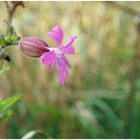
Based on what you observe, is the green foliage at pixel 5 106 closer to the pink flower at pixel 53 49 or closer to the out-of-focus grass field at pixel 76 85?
the pink flower at pixel 53 49

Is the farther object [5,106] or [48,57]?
[5,106]

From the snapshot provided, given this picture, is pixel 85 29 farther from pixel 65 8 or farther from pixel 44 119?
pixel 44 119

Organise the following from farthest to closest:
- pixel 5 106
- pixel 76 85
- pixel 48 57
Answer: pixel 76 85 → pixel 5 106 → pixel 48 57

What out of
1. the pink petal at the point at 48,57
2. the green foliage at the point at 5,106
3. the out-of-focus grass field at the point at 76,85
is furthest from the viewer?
the out-of-focus grass field at the point at 76,85

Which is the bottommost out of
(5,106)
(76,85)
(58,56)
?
(76,85)

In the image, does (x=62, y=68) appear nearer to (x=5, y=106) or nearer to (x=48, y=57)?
(x=48, y=57)

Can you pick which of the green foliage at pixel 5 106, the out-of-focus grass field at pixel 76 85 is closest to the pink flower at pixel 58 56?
the green foliage at pixel 5 106

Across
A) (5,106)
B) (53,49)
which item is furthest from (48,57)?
(5,106)

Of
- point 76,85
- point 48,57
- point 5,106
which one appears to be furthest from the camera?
point 76,85
